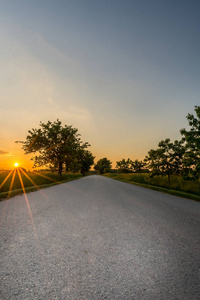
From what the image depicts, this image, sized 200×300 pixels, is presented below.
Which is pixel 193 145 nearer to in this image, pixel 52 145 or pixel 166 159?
pixel 166 159

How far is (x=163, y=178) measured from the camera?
2036cm

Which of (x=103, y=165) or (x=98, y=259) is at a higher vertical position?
(x=103, y=165)

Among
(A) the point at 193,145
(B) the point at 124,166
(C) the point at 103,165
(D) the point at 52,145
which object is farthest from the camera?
(C) the point at 103,165

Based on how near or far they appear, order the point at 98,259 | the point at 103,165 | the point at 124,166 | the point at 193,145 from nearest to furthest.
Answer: the point at 98,259 < the point at 193,145 < the point at 124,166 < the point at 103,165

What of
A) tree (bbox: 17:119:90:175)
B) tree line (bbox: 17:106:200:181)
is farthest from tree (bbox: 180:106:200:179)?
tree (bbox: 17:119:90:175)

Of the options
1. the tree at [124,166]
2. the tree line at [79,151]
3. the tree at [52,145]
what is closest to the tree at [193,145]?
the tree line at [79,151]

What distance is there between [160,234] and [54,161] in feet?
97.9

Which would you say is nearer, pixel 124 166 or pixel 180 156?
pixel 180 156

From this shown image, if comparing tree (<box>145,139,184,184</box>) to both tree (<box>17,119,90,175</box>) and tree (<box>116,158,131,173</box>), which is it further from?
tree (<box>116,158,131,173</box>)

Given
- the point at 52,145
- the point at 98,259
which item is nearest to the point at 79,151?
the point at 52,145

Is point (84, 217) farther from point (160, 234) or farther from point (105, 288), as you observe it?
point (105, 288)

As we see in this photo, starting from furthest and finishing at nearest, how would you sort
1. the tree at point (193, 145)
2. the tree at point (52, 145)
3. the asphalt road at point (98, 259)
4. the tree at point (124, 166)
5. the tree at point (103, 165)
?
the tree at point (103, 165) → the tree at point (124, 166) → the tree at point (52, 145) → the tree at point (193, 145) → the asphalt road at point (98, 259)

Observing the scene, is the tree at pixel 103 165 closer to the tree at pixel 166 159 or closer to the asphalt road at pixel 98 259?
the tree at pixel 166 159

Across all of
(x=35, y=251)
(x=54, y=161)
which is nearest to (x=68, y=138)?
(x=54, y=161)
